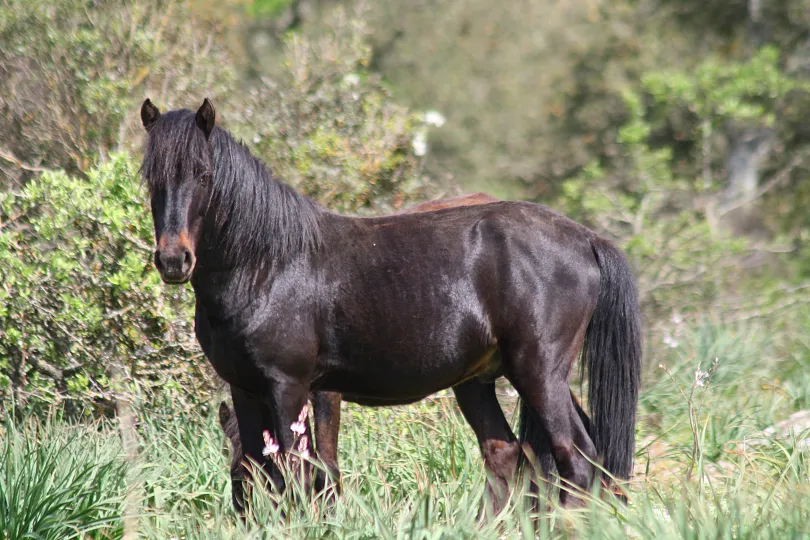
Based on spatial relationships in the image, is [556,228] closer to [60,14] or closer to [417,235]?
[417,235]

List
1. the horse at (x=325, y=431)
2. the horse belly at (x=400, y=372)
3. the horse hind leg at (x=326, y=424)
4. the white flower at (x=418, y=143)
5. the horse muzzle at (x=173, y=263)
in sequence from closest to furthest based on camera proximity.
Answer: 1. the horse muzzle at (x=173, y=263)
2. the horse belly at (x=400, y=372)
3. the horse at (x=325, y=431)
4. the horse hind leg at (x=326, y=424)
5. the white flower at (x=418, y=143)

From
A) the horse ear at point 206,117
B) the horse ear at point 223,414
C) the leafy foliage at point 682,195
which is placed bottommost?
the horse ear at point 223,414

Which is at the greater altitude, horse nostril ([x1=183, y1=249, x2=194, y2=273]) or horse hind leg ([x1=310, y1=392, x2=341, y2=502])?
horse nostril ([x1=183, y1=249, x2=194, y2=273])

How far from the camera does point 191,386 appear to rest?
612cm

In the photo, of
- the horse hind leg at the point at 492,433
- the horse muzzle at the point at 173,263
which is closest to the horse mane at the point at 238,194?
the horse muzzle at the point at 173,263

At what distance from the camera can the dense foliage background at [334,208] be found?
4.27 m

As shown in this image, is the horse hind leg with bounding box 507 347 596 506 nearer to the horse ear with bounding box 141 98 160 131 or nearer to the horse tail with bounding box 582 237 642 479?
the horse tail with bounding box 582 237 642 479

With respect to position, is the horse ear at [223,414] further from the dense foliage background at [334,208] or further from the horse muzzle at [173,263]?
the horse muzzle at [173,263]

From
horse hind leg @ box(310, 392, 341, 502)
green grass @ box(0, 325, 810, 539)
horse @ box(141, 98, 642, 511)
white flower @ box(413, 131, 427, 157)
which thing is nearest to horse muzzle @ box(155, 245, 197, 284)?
horse @ box(141, 98, 642, 511)

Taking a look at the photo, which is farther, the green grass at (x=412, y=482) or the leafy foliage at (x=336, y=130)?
the leafy foliage at (x=336, y=130)

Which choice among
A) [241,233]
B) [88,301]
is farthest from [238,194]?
[88,301]

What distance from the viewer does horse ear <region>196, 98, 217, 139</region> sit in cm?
402

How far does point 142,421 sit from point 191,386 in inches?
21.9

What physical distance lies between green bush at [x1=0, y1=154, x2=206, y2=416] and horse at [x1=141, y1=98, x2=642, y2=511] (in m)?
1.69
